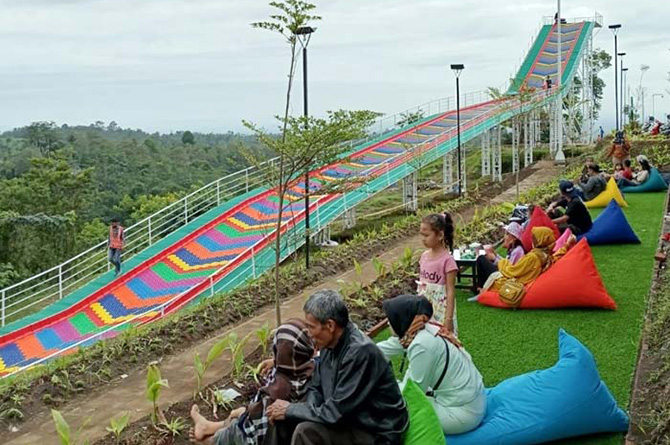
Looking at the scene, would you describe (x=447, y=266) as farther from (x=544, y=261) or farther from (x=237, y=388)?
(x=544, y=261)

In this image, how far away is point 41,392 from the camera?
6.47 metres

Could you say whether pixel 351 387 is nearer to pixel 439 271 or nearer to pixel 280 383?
pixel 280 383

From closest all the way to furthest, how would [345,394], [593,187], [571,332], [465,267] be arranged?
1. [345,394]
2. [571,332]
3. [465,267]
4. [593,187]

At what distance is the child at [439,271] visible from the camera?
5258mm

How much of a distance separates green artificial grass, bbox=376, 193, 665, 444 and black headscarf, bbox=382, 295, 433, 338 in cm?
152

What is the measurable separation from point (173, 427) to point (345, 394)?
206 centimetres

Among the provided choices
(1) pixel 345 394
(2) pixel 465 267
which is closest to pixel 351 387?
(1) pixel 345 394

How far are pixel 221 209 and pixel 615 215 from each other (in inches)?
426

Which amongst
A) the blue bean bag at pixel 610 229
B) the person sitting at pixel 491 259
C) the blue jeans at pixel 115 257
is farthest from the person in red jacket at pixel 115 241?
the blue bean bag at pixel 610 229

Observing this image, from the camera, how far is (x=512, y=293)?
7.55m

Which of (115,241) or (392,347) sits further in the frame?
(115,241)

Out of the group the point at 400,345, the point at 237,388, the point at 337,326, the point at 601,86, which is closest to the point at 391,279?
the point at 237,388

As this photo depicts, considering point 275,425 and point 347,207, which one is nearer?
point 275,425

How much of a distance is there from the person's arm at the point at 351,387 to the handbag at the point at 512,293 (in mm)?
4399
